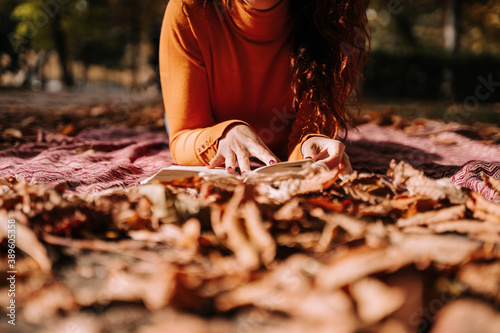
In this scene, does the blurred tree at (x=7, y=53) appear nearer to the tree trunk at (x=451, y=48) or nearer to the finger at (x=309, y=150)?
the finger at (x=309, y=150)

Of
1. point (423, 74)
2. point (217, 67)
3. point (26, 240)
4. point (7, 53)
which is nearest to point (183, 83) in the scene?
point (217, 67)

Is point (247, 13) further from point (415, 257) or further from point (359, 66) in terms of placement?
point (415, 257)

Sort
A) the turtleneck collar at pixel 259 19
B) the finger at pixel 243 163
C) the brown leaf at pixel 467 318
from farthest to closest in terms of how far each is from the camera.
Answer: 1. the turtleneck collar at pixel 259 19
2. the finger at pixel 243 163
3. the brown leaf at pixel 467 318

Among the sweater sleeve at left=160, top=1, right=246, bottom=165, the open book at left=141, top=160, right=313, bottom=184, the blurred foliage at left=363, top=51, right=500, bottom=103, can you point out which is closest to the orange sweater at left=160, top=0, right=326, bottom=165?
the sweater sleeve at left=160, top=1, right=246, bottom=165

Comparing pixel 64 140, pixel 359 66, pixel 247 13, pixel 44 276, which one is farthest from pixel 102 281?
pixel 64 140

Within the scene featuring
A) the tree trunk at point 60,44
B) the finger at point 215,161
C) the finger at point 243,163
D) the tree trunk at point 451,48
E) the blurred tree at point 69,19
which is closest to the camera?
the finger at point 243,163

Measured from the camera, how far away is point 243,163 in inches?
47.3

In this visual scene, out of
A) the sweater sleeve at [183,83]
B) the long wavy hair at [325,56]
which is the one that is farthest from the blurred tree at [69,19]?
the long wavy hair at [325,56]

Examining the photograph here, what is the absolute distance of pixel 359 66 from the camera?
174 cm

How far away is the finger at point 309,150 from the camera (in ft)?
4.29

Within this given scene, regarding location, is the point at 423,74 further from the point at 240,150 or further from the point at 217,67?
the point at 240,150

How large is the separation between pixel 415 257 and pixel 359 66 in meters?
1.28

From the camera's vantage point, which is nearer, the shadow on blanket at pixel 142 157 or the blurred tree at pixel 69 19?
the shadow on blanket at pixel 142 157

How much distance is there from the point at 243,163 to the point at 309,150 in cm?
27
